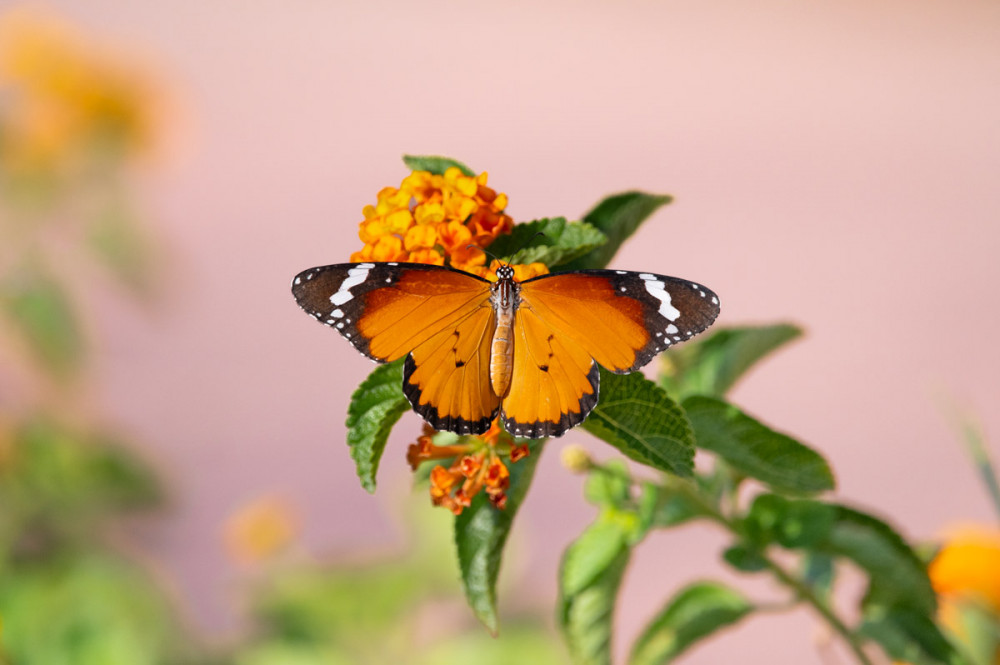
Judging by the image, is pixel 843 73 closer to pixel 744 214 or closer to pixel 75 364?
pixel 744 214

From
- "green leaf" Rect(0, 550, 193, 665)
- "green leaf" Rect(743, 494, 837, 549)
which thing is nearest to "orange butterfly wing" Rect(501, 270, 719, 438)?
"green leaf" Rect(743, 494, 837, 549)

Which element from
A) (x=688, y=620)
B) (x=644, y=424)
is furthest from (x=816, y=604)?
(x=644, y=424)

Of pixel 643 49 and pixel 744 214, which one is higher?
pixel 643 49

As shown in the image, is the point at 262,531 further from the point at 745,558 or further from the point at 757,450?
the point at 757,450

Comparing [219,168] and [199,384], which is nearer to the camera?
[199,384]

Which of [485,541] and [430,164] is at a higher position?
[430,164]

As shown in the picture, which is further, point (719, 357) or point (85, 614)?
point (85, 614)

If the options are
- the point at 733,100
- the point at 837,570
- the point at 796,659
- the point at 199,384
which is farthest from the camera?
the point at 733,100

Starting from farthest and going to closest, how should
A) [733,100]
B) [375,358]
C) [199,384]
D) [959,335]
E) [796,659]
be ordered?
[733,100] < [199,384] < [959,335] < [796,659] < [375,358]

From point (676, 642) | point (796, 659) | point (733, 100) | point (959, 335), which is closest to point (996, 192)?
→ point (959, 335)
